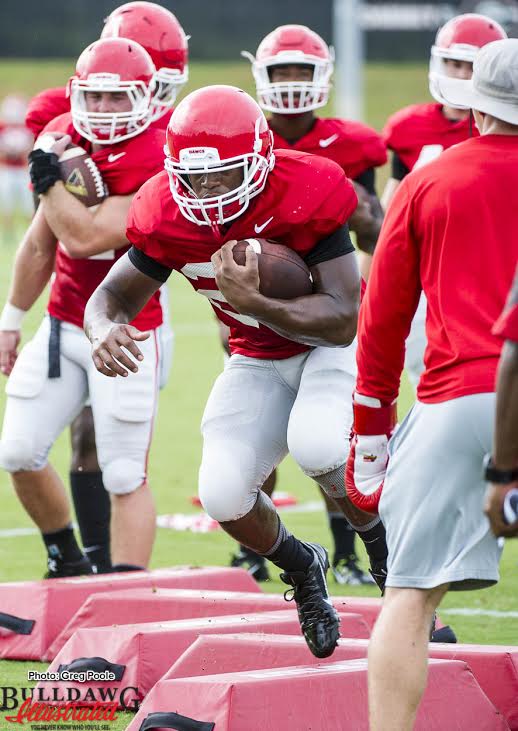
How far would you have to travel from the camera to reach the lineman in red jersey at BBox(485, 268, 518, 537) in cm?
269

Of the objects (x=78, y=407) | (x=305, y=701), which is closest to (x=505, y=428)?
(x=305, y=701)

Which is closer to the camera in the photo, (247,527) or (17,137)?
(247,527)

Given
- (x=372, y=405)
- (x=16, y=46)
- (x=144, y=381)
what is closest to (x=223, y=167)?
(x=372, y=405)

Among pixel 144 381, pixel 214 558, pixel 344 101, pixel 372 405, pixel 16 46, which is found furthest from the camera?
pixel 16 46

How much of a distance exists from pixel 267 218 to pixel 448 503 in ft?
4.12

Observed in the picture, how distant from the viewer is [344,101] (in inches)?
1056

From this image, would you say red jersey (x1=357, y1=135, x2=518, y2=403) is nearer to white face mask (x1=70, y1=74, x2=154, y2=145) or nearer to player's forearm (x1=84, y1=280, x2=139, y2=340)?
player's forearm (x1=84, y1=280, x2=139, y2=340)

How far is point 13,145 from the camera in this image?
26469 mm

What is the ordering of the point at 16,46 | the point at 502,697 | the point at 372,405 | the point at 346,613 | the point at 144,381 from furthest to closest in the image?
the point at 16,46 → the point at 144,381 → the point at 346,613 → the point at 502,697 → the point at 372,405

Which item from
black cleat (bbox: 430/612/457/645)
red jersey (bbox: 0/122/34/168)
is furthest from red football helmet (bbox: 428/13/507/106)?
red jersey (bbox: 0/122/34/168)

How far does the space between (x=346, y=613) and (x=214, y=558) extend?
1.82 m

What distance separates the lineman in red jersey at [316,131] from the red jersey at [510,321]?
115 inches

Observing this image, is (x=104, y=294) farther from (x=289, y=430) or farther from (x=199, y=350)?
(x=199, y=350)

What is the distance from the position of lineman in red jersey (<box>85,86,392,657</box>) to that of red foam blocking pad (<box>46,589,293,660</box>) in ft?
1.43
